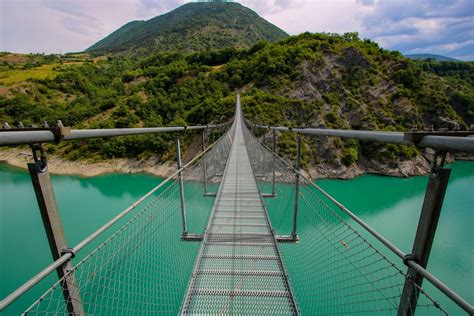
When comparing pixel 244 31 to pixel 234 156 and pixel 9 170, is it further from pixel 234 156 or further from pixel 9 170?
pixel 234 156

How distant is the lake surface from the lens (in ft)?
20.8

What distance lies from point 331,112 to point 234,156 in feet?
39.1

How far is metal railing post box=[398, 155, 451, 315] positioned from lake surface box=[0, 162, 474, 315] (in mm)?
3596

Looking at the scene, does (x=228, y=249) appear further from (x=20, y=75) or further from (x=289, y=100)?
(x=20, y=75)

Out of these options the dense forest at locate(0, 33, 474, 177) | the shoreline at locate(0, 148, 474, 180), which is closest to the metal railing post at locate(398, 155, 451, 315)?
the shoreline at locate(0, 148, 474, 180)

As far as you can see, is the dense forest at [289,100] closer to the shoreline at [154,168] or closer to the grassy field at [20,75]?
the shoreline at [154,168]

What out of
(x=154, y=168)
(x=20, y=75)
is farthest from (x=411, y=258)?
(x=20, y=75)

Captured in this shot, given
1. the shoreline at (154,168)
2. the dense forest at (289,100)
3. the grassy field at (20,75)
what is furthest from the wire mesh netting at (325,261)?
the grassy field at (20,75)

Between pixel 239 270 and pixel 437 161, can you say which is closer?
pixel 437 161

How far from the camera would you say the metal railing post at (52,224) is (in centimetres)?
50

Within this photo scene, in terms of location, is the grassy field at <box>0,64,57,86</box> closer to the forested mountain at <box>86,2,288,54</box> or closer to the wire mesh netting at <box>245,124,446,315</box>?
the forested mountain at <box>86,2,288,54</box>

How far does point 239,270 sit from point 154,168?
14025mm

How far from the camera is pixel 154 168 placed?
571 inches

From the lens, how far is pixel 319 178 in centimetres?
1220
